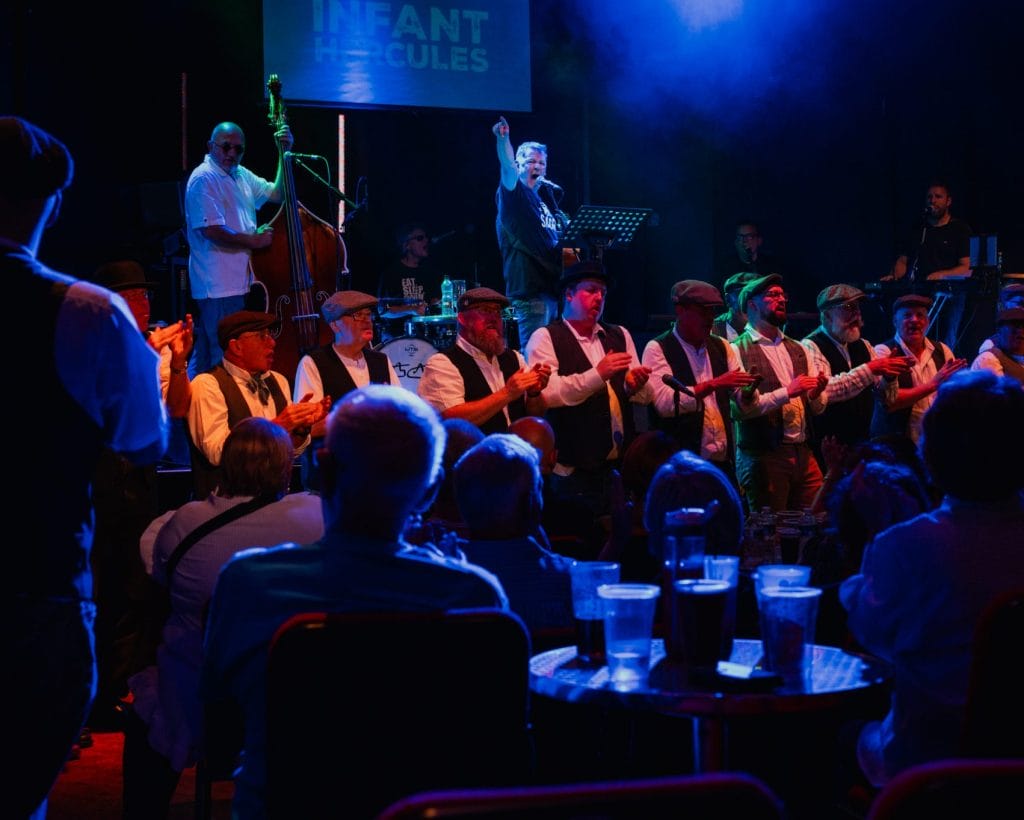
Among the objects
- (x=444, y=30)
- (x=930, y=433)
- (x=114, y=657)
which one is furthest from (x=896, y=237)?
(x=930, y=433)

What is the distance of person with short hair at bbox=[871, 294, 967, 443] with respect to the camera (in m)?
6.73

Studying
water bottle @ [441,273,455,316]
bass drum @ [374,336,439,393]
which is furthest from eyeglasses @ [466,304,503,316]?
water bottle @ [441,273,455,316]

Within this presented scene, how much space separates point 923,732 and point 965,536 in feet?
1.24

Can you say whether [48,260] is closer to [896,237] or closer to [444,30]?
[444,30]

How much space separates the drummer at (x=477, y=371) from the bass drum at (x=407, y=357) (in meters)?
1.74

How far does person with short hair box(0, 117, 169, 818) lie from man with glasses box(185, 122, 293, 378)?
192 inches

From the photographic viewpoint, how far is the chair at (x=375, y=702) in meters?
1.64

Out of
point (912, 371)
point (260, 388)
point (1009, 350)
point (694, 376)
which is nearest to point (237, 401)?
point (260, 388)

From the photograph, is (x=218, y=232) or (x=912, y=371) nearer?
(x=218, y=232)

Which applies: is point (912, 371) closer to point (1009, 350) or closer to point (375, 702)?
point (1009, 350)

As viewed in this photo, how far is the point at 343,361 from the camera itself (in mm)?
5668

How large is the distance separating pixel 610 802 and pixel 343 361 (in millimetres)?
4730

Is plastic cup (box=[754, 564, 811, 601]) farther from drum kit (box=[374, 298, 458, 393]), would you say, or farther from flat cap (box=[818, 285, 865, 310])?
drum kit (box=[374, 298, 458, 393])

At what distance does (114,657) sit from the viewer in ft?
15.6
